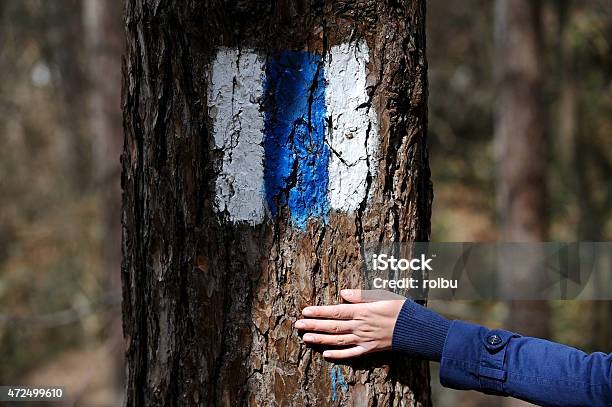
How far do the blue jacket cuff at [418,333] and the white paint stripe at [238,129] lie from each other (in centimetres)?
34

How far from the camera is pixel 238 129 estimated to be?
136cm

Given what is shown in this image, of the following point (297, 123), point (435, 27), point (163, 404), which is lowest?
point (163, 404)

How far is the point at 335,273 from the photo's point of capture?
1.35 m

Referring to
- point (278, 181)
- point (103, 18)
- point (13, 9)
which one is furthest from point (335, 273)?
point (13, 9)

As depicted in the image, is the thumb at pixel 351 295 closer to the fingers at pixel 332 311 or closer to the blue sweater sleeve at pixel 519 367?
the fingers at pixel 332 311

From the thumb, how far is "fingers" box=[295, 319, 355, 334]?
0.15 feet

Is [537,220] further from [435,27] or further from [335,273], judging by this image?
[435,27]

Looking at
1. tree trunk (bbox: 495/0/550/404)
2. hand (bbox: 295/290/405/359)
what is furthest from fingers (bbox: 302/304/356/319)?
tree trunk (bbox: 495/0/550/404)

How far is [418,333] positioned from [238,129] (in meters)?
0.54

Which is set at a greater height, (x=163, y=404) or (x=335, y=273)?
(x=335, y=273)

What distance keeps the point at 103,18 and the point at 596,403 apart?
539cm

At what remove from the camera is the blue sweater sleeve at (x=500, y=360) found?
1333 millimetres

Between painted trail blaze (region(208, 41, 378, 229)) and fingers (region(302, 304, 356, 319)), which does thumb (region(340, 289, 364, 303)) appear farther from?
painted trail blaze (region(208, 41, 378, 229))

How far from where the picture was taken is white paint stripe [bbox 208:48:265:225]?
135cm
